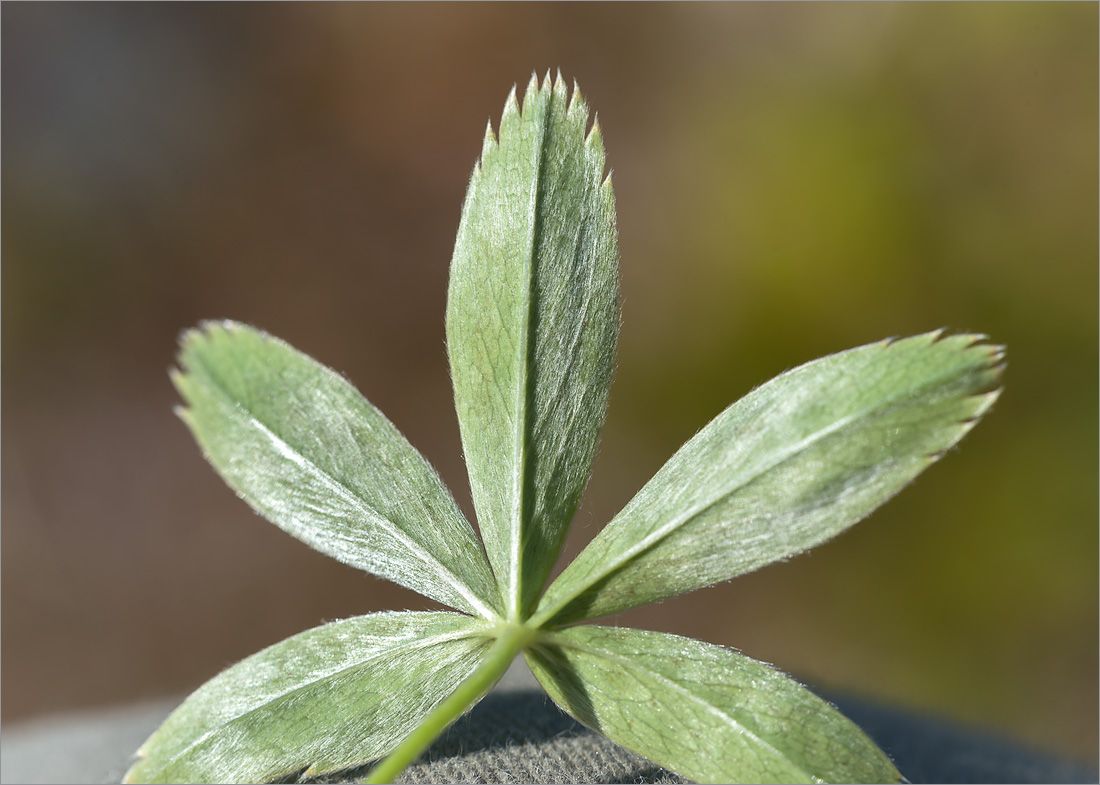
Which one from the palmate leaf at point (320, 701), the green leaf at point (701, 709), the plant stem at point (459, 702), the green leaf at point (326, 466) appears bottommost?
the green leaf at point (701, 709)

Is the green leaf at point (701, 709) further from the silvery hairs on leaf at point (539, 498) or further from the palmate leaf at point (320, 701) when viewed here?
the palmate leaf at point (320, 701)

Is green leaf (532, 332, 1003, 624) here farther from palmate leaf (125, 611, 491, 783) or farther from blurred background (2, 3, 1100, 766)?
blurred background (2, 3, 1100, 766)

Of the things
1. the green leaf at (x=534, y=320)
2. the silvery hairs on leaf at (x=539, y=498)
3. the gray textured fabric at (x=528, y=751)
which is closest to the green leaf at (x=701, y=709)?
the silvery hairs on leaf at (x=539, y=498)

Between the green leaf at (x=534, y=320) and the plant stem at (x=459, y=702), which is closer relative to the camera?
the plant stem at (x=459, y=702)

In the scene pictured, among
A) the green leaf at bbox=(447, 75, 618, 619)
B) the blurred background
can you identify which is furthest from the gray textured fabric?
the blurred background

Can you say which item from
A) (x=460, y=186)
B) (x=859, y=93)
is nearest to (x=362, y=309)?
(x=460, y=186)
